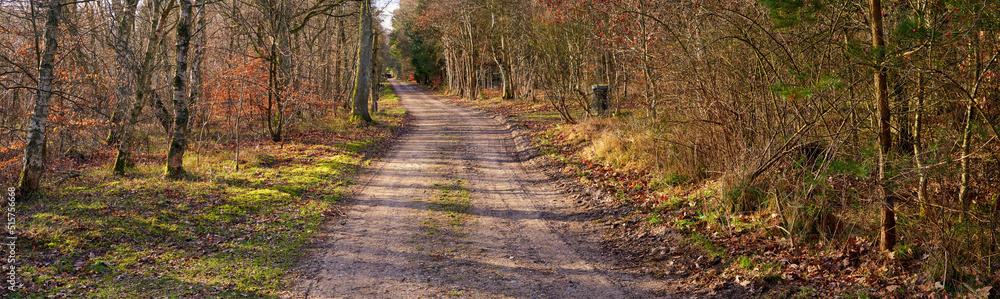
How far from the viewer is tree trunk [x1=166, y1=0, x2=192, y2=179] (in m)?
9.73

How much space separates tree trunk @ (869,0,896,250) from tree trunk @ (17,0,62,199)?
1041cm

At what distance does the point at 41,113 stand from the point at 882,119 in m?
11.2

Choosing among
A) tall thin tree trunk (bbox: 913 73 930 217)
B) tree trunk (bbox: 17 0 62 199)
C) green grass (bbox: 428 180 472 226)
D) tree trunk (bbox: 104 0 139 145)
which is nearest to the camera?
tall thin tree trunk (bbox: 913 73 930 217)

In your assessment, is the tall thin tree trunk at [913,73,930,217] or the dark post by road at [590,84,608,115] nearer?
the tall thin tree trunk at [913,73,930,217]

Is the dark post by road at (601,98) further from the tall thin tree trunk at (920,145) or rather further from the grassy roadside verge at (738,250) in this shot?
the tall thin tree trunk at (920,145)

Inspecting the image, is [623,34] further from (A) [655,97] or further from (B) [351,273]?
(B) [351,273]

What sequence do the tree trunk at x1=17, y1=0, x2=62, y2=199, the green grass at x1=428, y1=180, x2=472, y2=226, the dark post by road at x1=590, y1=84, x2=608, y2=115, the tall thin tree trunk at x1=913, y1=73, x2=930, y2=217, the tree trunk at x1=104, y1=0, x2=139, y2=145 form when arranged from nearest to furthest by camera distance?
the tall thin tree trunk at x1=913, y1=73, x2=930, y2=217, the tree trunk at x1=17, y1=0, x2=62, y2=199, the green grass at x1=428, y1=180, x2=472, y2=226, the tree trunk at x1=104, y1=0, x2=139, y2=145, the dark post by road at x1=590, y1=84, x2=608, y2=115

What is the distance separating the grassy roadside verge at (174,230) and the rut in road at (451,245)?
585mm

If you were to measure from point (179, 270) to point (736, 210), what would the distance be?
277 inches

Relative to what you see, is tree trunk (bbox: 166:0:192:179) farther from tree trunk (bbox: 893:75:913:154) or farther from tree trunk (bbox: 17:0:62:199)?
tree trunk (bbox: 893:75:913:154)

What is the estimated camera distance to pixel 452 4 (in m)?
34.5

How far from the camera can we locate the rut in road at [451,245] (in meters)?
5.62

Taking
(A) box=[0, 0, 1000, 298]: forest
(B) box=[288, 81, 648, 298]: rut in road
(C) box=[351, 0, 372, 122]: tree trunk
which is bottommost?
(B) box=[288, 81, 648, 298]: rut in road

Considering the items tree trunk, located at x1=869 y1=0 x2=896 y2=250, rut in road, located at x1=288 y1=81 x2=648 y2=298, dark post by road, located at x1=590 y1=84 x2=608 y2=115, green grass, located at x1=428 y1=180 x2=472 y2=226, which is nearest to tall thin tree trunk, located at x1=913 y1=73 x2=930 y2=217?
tree trunk, located at x1=869 y1=0 x2=896 y2=250
